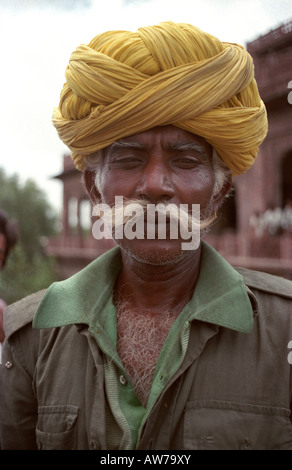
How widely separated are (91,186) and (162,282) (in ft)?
1.53

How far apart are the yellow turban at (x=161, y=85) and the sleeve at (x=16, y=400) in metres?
0.80

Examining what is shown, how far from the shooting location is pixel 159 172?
138cm

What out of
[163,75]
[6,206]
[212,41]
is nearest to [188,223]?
[163,75]

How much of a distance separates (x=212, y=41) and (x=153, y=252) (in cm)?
71

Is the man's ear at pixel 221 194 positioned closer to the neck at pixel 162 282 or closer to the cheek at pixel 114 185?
the neck at pixel 162 282

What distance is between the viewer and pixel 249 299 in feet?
4.92

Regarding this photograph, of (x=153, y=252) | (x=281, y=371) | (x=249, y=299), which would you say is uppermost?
(x=153, y=252)

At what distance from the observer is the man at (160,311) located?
4.47ft

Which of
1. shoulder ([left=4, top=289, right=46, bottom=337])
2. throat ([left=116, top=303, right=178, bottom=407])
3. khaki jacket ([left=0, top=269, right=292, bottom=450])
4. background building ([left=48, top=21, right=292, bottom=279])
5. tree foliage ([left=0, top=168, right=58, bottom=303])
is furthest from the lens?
tree foliage ([left=0, top=168, right=58, bottom=303])

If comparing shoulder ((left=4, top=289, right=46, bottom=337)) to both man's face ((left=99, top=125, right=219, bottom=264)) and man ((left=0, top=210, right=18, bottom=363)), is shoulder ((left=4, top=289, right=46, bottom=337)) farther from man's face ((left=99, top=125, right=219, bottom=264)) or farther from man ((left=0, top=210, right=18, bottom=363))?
man ((left=0, top=210, right=18, bottom=363))

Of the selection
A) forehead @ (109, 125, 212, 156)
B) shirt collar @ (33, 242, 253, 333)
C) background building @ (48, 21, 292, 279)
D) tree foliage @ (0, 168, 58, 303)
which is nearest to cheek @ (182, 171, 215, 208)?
forehead @ (109, 125, 212, 156)

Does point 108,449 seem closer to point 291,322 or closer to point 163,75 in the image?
point 291,322

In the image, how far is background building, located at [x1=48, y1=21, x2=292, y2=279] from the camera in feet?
20.0

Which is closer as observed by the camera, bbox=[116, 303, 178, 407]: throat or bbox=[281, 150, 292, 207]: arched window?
bbox=[116, 303, 178, 407]: throat
